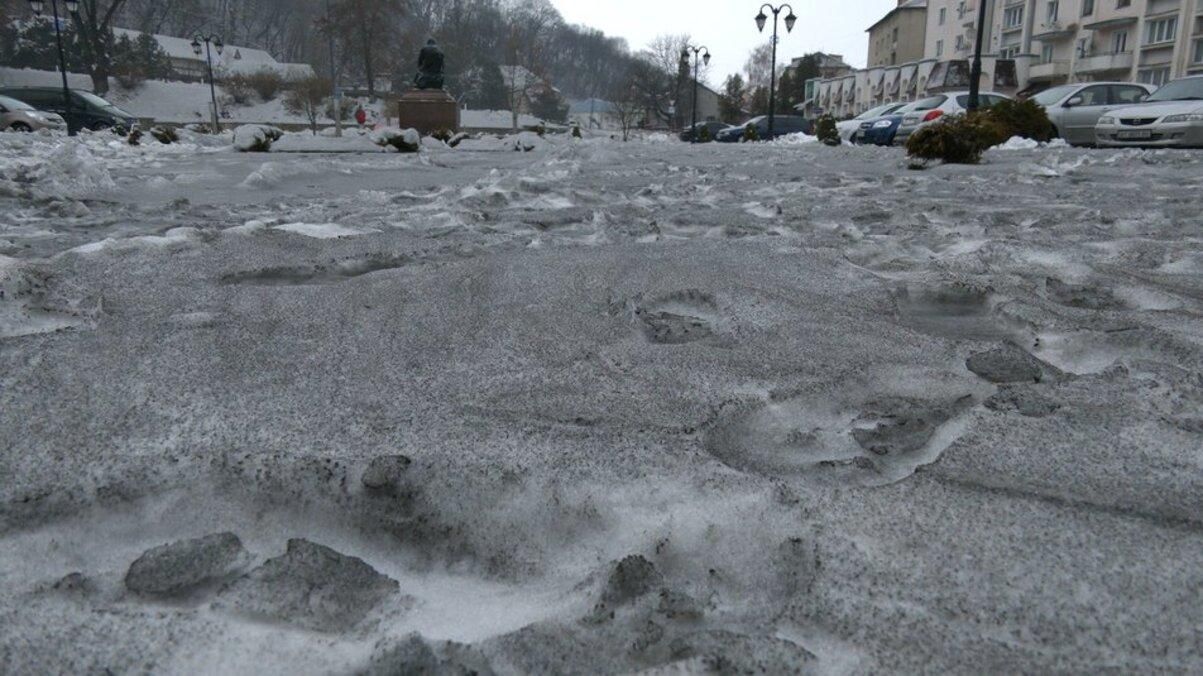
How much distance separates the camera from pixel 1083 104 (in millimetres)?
12180

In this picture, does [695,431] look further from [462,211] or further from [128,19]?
[128,19]

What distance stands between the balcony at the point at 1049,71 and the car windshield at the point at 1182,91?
1268 inches

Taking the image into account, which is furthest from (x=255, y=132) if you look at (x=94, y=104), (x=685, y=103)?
(x=685, y=103)

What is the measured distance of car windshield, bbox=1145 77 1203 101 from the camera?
10.6 metres

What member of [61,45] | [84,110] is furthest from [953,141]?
[61,45]

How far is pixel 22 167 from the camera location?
237 inches

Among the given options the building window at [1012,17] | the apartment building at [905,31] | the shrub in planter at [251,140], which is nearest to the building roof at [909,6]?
the apartment building at [905,31]

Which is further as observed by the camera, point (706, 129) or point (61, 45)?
point (706, 129)

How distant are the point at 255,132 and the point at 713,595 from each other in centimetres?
1357

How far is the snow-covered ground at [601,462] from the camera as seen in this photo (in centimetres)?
87

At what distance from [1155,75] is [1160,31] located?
202 cm

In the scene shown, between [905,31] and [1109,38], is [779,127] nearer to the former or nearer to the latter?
[1109,38]

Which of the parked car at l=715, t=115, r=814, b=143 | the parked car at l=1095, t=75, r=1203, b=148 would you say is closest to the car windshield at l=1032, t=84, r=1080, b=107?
the parked car at l=1095, t=75, r=1203, b=148

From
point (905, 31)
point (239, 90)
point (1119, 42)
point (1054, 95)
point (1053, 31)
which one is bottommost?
point (1054, 95)
